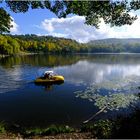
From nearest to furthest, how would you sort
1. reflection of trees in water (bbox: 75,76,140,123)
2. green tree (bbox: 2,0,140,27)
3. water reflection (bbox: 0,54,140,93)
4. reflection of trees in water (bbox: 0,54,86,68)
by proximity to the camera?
green tree (bbox: 2,0,140,27) → reflection of trees in water (bbox: 75,76,140,123) → water reflection (bbox: 0,54,140,93) → reflection of trees in water (bbox: 0,54,86,68)

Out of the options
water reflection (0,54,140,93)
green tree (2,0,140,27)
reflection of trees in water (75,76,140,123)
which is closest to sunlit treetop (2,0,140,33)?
green tree (2,0,140,27)

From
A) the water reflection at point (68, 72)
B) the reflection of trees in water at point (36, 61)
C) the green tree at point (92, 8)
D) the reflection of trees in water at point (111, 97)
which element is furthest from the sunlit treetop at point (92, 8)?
the reflection of trees in water at point (36, 61)

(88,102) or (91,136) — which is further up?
(91,136)

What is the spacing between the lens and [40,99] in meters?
34.2

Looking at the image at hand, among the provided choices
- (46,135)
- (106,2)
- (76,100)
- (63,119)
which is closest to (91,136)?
(46,135)

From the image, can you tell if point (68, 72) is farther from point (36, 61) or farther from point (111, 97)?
point (36, 61)

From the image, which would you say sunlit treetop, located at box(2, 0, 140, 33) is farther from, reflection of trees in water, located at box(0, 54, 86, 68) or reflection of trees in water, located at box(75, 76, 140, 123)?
reflection of trees in water, located at box(0, 54, 86, 68)

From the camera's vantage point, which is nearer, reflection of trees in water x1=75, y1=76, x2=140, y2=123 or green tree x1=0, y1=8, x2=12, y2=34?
green tree x1=0, y1=8, x2=12, y2=34

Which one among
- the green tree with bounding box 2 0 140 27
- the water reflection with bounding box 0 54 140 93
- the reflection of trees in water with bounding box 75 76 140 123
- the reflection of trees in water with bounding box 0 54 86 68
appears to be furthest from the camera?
the reflection of trees in water with bounding box 0 54 86 68

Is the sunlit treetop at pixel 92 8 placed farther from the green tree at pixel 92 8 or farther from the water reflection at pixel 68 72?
the water reflection at pixel 68 72

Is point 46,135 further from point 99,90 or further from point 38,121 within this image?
point 99,90

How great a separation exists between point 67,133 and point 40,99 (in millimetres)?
18121

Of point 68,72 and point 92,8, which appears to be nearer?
point 92,8

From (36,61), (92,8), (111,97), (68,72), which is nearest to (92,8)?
(92,8)
